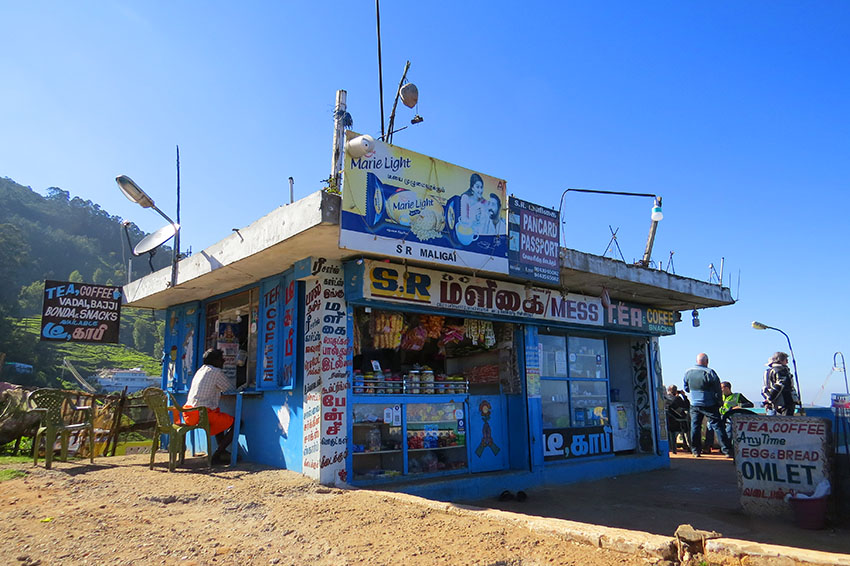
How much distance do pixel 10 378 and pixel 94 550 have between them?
154ft

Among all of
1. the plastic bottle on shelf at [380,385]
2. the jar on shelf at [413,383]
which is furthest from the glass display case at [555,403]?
the plastic bottle on shelf at [380,385]

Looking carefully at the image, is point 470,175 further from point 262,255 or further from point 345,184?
point 262,255

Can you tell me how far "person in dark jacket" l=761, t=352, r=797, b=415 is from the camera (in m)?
10.2

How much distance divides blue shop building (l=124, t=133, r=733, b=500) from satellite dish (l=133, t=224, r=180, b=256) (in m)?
0.62

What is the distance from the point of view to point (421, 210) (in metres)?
7.30

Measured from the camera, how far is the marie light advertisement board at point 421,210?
263 inches

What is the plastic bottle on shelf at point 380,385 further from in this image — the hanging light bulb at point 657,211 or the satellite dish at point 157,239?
→ the hanging light bulb at point 657,211

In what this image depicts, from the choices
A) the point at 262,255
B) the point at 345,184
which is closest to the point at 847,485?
the point at 345,184

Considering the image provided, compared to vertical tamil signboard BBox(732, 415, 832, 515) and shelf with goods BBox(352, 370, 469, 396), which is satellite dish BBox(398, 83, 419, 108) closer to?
→ shelf with goods BBox(352, 370, 469, 396)

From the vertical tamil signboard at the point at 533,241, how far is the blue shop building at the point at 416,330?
0.03 metres

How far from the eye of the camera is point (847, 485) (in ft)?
20.4

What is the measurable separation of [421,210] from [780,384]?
24.9 ft

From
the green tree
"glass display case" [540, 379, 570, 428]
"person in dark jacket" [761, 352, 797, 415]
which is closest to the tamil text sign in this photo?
"glass display case" [540, 379, 570, 428]

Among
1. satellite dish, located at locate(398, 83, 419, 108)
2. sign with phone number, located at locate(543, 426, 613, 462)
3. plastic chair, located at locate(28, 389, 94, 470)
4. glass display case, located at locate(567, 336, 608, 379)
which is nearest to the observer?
plastic chair, located at locate(28, 389, 94, 470)
